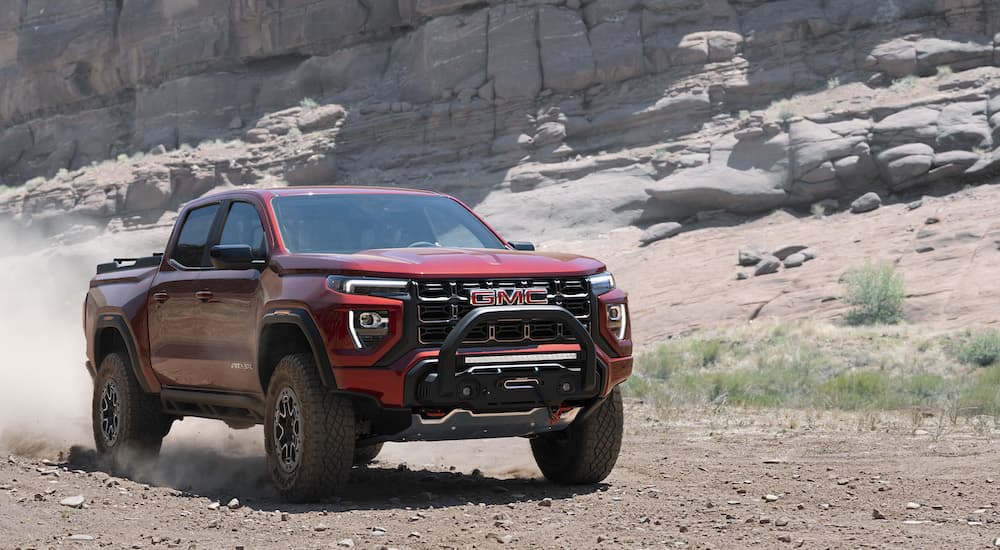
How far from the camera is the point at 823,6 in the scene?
139 feet

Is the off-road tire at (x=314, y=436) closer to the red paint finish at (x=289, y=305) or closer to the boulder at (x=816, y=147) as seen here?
the red paint finish at (x=289, y=305)

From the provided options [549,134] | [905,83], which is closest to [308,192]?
[905,83]

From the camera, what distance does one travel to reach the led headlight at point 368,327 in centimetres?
777

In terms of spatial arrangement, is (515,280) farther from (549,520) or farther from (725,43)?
(725,43)

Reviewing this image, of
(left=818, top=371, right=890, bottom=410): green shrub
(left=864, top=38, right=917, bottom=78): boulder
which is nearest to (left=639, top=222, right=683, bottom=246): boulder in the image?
(left=864, top=38, right=917, bottom=78): boulder

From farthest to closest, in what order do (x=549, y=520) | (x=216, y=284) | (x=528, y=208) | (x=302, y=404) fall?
(x=528, y=208)
(x=216, y=284)
(x=302, y=404)
(x=549, y=520)

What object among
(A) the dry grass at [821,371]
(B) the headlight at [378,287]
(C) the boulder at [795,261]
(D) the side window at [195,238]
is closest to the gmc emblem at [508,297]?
(B) the headlight at [378,287]

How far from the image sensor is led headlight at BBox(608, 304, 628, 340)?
8484 mm

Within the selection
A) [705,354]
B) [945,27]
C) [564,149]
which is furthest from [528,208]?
[705,354]

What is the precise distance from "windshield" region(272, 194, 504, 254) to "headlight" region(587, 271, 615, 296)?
1087mm

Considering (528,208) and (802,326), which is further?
(528,208)

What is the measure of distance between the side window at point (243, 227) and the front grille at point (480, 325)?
156 cm

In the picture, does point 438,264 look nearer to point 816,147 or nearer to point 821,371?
point 821,371

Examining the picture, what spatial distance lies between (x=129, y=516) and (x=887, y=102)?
33696 mm
